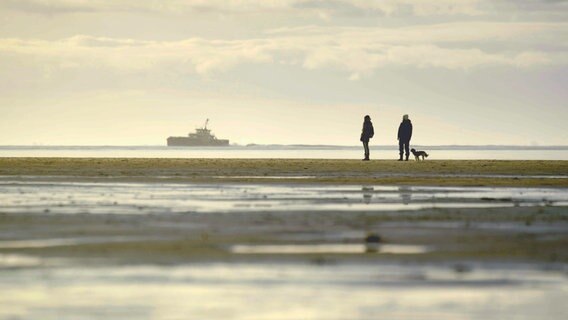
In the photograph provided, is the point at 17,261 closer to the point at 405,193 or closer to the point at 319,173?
the point at 405,193

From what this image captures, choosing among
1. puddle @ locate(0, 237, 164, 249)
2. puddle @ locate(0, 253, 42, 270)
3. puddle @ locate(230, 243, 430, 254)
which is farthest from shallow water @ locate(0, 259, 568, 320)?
puddle @ locate(0, 237, 164, 249)

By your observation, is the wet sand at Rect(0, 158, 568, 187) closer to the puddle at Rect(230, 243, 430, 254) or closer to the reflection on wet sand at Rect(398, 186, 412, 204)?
the reflection on wet sand at Rect(398, 186, 412, 204)

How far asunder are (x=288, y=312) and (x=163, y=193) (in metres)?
21.6

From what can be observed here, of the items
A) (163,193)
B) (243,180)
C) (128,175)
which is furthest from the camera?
(128,175)

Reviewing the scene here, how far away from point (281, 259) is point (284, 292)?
309 cm

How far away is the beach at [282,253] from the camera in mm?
11664

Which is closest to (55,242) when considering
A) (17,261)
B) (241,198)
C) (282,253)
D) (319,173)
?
(17,261)

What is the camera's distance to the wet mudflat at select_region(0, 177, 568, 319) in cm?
1155

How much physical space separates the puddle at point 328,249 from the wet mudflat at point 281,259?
21 mm

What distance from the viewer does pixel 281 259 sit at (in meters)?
15.6

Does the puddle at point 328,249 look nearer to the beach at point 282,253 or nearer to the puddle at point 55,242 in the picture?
the beach at point 282,253

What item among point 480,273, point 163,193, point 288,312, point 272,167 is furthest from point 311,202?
point 272,167

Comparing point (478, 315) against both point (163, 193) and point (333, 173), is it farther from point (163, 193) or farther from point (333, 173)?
point (333, 173)

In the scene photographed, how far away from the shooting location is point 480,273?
1410 cm
